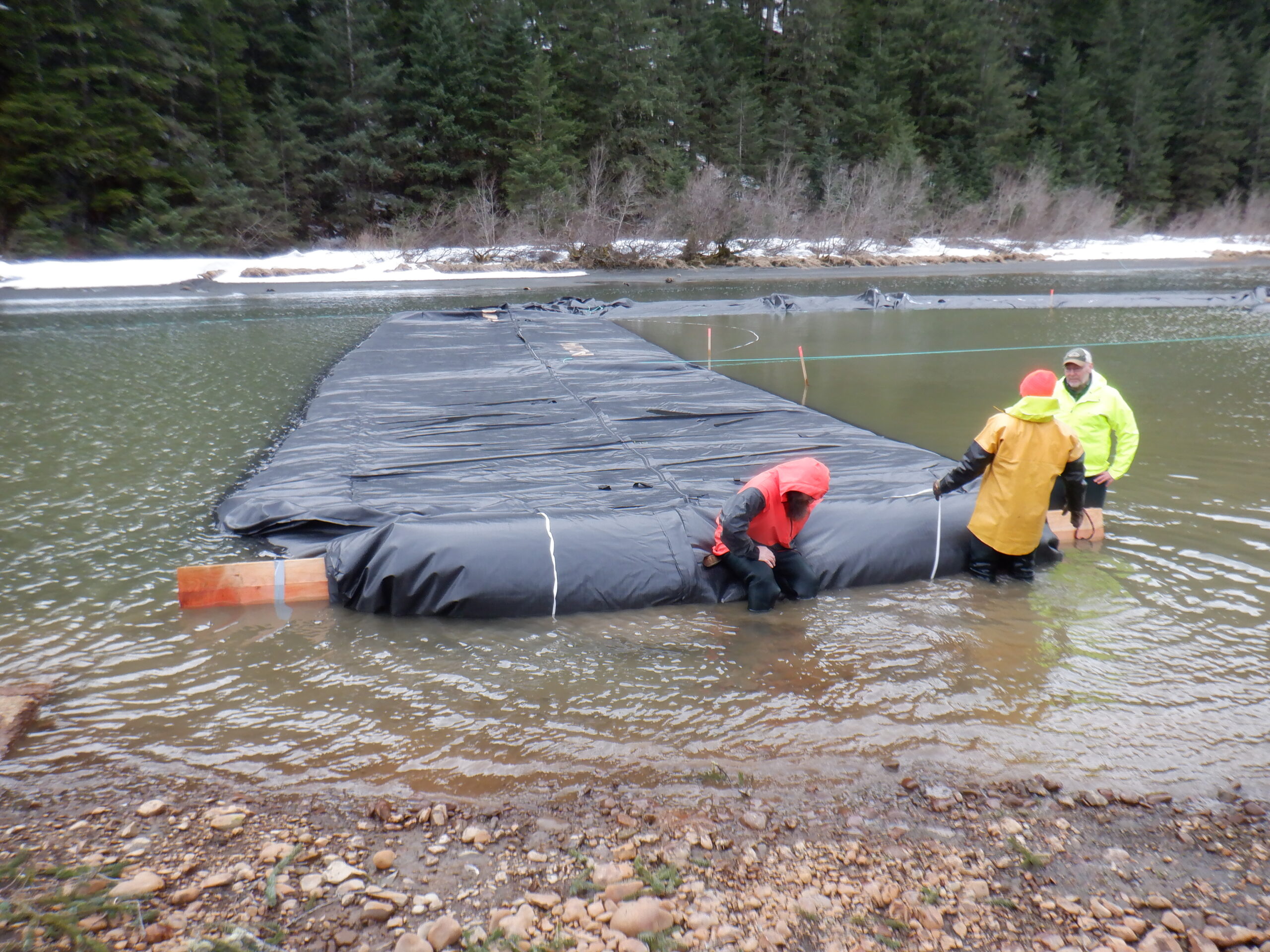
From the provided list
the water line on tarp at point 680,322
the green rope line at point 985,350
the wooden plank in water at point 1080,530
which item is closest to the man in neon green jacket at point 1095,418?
the wooden plank in water at point 1080,530

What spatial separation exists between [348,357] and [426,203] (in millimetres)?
27031

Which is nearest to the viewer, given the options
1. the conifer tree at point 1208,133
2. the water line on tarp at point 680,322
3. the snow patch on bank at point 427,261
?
the water line on tarp at point 680,322

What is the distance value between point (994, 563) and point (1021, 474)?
66cm

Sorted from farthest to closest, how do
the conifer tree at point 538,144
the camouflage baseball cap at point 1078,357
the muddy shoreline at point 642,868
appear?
the conifer tree at point 538,144 → the camouflage baseball cap at point 1078,357 → the muddy shoreline at point 642,868

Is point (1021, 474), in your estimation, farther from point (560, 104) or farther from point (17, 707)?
point (560, 104)

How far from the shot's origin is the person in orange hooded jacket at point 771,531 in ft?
15.1

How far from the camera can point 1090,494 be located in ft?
18.5

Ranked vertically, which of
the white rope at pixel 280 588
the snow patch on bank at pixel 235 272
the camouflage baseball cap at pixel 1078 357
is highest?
the snow patch on bank at pixel 235 272

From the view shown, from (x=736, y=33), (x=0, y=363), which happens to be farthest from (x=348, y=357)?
(x=736, y=33)

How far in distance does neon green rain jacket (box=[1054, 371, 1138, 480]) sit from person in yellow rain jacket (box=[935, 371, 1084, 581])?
531 mm

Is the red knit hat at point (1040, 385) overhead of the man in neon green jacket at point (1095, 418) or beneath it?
overhead

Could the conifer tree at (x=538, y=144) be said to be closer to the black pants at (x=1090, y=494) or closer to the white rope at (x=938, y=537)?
the black pants at (x=1090, y=494)

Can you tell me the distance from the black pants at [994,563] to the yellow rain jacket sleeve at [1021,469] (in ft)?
0.44

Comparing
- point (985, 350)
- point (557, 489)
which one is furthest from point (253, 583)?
point (985, 350)
